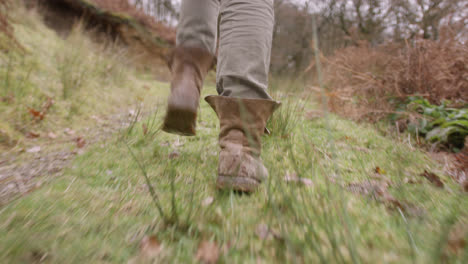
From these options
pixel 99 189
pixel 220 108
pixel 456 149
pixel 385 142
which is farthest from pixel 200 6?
pixel 456 149

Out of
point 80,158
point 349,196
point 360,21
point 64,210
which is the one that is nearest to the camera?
point 64,210

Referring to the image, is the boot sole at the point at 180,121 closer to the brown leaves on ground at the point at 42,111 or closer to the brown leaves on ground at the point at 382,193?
the brown leaves on ground at the point at 382,193

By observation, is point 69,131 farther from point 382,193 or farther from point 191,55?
point 382,193

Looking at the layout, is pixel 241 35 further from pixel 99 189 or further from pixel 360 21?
pixel 360 21

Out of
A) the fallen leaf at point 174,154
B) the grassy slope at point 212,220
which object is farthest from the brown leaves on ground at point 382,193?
the fallen leaf at point 174,154

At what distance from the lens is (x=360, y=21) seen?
12438mm

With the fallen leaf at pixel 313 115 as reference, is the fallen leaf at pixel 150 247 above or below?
below

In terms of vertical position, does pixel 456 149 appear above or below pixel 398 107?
below

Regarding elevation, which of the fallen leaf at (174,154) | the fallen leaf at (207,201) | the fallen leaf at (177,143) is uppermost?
the fallen leaf at (207,201)

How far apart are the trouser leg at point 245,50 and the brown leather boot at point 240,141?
6 centimetres

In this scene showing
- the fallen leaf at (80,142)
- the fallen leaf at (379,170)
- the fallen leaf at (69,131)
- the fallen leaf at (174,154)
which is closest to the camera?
the fallen leaf at (379,170)

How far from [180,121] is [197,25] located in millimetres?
477

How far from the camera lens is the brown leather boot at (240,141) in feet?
2.93

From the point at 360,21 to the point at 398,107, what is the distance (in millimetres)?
12018
